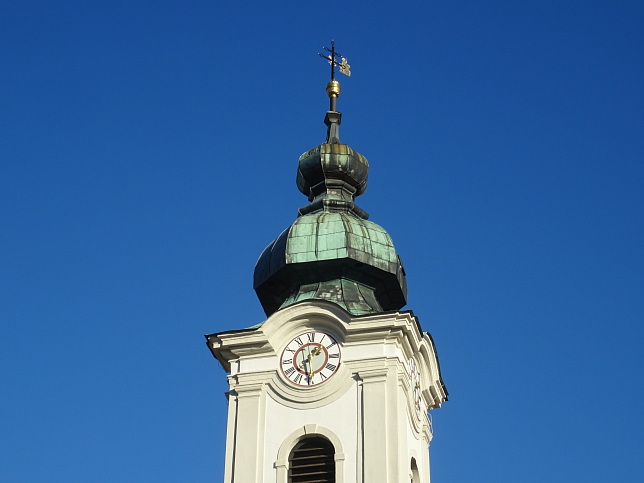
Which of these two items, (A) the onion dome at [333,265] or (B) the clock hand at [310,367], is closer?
(B) the clock hand at [310,367]

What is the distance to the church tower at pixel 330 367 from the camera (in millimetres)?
25984

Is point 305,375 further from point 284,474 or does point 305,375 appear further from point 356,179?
point 356,179

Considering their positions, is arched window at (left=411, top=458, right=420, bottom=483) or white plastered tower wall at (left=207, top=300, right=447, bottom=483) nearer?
white plastered tower wall at (left=207, top=300, right=447, bottom=483)

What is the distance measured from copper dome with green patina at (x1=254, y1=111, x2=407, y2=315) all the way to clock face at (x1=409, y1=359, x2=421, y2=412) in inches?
46.0

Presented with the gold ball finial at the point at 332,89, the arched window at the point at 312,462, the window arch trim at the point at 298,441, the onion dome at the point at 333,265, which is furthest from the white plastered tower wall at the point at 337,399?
the gold ball finial at the point at 332,89

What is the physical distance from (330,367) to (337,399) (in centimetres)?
64

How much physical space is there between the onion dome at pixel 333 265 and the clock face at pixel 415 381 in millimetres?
1159

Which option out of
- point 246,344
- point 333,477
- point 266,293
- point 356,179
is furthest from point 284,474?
point 356,179

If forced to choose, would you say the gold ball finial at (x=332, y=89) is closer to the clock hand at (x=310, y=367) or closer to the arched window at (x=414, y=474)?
the clock hand at (x=310, y=367)

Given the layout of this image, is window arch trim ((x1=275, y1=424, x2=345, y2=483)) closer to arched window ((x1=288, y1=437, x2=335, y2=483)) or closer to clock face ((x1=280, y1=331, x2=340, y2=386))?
arched window ((x1=288, y1=437, x2=335, y2=483))

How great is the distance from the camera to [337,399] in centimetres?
2655

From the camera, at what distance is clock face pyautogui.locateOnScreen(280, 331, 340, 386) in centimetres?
2689

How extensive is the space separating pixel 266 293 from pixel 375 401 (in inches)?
159

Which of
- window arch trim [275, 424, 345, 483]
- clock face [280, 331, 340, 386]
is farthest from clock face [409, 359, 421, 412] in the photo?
window arch trim [275, 424, 345, 483]
